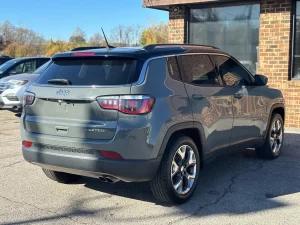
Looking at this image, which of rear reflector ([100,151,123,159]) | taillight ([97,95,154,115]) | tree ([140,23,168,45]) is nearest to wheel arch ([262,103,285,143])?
taillight ([97,95,154,115])

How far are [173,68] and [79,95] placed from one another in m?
1.15

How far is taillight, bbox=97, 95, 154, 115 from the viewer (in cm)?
420

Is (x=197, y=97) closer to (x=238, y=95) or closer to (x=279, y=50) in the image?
(x=238, y=95)

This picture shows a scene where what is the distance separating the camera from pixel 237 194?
202 inches

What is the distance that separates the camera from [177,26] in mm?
11148

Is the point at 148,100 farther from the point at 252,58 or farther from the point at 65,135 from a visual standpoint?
the point at 252,58

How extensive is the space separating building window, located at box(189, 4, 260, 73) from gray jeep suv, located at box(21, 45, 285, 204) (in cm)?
519

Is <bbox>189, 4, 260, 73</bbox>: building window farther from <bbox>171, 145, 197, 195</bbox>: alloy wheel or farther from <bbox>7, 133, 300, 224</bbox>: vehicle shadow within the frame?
<bbox>171, 145, 197, 195</bbox>: alloy wheel

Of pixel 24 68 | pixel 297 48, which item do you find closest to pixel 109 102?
pixel 297 48

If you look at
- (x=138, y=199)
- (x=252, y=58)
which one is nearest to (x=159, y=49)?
(x=138, y=199)

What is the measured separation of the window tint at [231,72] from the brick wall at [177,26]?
5.06 metres

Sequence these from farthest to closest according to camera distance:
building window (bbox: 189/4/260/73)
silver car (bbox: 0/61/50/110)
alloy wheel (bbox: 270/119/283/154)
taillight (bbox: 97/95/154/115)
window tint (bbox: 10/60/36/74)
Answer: window tint (bbox: 10/60/36/74), silver car (bbox: 0/61/50/110), building window (bbox: 189/4/260/73), alloy wheel (bbox: 270/119/283/154), taillight (bbox: 97/95/154/115)

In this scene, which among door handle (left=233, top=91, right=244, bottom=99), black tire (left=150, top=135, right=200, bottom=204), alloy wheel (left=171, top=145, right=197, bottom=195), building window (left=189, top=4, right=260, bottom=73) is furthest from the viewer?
building window (left=189, top=4, right=260, bottom=73)

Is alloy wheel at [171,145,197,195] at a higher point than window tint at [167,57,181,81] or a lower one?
lower
